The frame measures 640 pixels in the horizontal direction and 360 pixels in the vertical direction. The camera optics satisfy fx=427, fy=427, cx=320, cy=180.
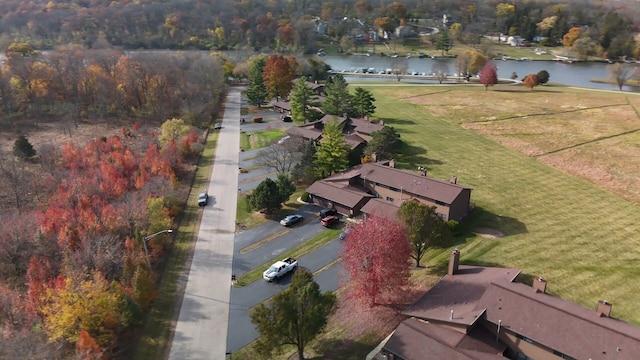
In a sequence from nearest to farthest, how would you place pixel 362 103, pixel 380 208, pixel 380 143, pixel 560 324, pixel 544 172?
pixel 560 324, pixel 380 208, pixel 544 172, pixel 380 143, pixel 362 103

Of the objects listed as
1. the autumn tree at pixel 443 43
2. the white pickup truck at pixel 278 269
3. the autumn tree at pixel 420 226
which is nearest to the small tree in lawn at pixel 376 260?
the autumn tree at pixel 420 226

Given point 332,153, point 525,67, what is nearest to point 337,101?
point 332,153

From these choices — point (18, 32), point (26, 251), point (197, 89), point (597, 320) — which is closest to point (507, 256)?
point (597, 320)

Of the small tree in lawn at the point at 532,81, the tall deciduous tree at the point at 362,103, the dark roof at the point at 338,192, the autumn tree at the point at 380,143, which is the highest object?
the small tree in lawn at the point at 532,81

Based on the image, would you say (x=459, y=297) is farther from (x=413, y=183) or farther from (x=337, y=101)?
(x=337, y=101)

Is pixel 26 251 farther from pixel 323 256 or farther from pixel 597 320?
pixel 597 320

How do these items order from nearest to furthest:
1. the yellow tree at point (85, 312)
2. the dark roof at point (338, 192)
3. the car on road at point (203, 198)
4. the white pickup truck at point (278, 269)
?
the yellow tree at point (85, 312) < the white pickup truck at point (278, 269) < the dark roof at point (338, 192) < the car on road at point (203, 198)

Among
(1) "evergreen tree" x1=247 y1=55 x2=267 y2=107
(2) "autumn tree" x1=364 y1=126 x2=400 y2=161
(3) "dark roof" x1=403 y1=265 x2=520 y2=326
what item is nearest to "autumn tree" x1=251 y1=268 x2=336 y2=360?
(3) "dark roof" x1=403 y1=265 x2=520 y2=326

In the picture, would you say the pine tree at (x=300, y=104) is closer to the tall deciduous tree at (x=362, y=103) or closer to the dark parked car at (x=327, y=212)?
the tall deciduous tree at (x=362, y=103)
